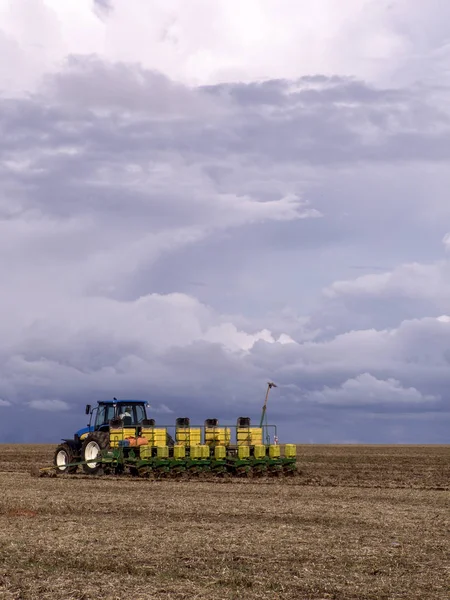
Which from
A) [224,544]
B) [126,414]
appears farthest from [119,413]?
[224,544]

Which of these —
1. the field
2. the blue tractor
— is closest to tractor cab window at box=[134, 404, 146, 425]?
the blue tractor

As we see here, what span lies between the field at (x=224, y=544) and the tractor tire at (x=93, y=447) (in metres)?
7.16

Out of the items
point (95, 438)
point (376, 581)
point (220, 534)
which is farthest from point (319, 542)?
point (95, 438)

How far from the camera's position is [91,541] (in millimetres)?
17203

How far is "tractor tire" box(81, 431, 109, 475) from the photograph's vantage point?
36.4 m

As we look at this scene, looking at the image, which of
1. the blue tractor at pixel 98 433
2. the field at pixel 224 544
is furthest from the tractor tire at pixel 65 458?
the field at pixel 224 544

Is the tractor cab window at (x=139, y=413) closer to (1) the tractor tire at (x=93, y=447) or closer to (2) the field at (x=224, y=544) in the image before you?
(1) the tractor tire at (x=93, y=447)

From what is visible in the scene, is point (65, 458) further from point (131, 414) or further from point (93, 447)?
point (131, 414)

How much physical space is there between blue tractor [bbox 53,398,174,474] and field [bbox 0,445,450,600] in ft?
24.5

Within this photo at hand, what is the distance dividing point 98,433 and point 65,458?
2.63 metres

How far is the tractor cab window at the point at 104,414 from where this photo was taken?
37812mm

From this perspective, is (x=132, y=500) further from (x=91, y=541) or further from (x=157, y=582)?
(x=157, y=582)

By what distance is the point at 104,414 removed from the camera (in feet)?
124

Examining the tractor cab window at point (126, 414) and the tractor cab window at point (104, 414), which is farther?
the tractor cab window at point (104, 414)
